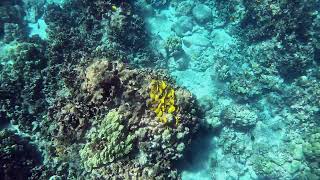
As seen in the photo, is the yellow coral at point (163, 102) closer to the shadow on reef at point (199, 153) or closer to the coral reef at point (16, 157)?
the shadow on reef at point (199, 153)

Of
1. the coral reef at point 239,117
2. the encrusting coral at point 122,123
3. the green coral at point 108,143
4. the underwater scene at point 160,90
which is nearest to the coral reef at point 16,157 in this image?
the underwater scene at point 160,90

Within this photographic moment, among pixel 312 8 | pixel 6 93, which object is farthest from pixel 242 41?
pixel 6 93

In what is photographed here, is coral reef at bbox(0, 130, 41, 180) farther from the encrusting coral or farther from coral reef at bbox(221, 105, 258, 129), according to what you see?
coral reef at bbox(221, 105, 258, 129)

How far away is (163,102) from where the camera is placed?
25.0 ft

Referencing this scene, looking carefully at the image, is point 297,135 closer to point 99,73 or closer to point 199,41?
point 199,41

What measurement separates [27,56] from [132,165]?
523 cm

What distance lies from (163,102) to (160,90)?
1.08ft

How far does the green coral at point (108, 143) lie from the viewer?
7.04 m


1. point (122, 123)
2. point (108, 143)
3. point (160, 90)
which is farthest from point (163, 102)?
point (108, 143)

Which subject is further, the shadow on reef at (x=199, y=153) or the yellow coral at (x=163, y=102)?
the shadow on reef at (x=199, y=153)

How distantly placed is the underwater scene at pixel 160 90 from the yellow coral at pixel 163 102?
1.1 inches

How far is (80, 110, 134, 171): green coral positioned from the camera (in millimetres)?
7035

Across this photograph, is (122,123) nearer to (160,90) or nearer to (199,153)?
(160,90)

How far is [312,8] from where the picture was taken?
12516mm
